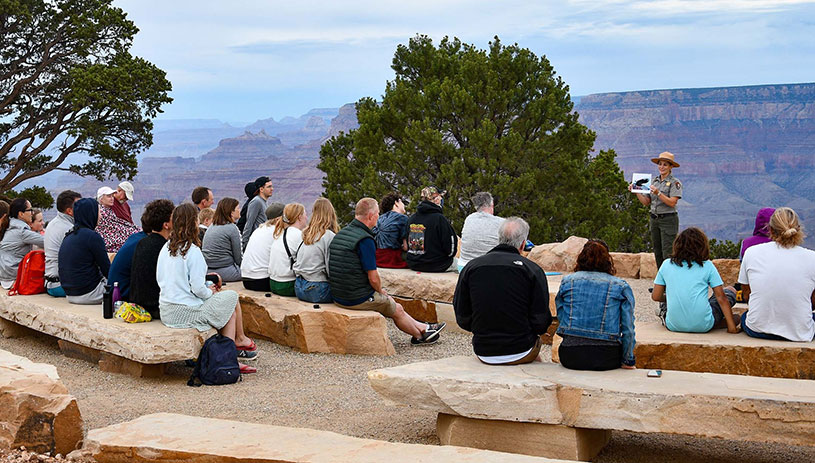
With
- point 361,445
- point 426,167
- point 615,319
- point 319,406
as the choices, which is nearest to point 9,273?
point 319,406

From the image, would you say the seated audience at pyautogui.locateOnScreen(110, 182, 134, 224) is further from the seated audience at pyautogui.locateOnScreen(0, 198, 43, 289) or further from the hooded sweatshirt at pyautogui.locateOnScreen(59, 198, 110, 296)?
the hooded sweatshirt at pyautogui.locateOnScreen(59, 198, 110, 296)

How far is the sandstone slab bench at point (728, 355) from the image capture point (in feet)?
17.6

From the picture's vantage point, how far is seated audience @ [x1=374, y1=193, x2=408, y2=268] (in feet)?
30.1

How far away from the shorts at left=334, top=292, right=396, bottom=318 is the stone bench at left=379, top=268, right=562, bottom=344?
122cm

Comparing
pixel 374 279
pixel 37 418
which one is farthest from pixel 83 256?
pixel 37 418

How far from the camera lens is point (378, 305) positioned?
23.9ft

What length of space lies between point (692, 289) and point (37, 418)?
437 cm

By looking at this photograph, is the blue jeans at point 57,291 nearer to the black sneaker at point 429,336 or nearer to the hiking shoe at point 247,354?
the hiking shoe at point 247,354

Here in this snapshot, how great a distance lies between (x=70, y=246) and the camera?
23.1 feet

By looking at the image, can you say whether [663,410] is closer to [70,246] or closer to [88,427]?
[88,427]

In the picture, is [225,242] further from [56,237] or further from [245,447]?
[245,447]

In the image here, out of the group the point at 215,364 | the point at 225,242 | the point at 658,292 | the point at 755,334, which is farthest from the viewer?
the point at 225,242

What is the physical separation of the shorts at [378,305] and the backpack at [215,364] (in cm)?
144

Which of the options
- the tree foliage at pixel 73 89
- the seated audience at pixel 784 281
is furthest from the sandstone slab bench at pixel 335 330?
the tree foliage at pixel 73 89
